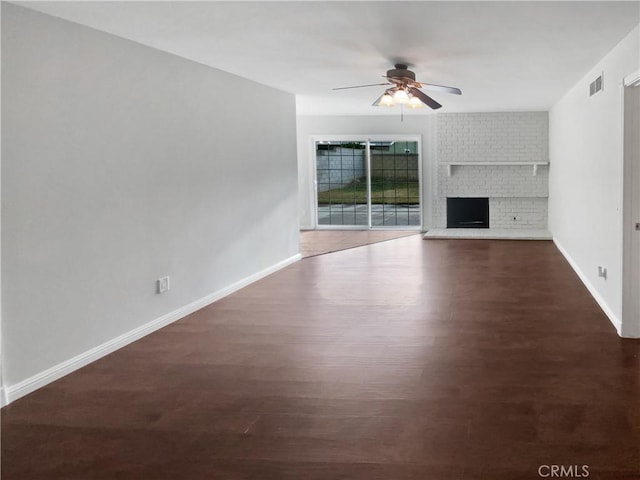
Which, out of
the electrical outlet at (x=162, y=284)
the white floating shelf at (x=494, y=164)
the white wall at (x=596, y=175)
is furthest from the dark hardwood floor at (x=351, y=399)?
the white floating shelf at (x=494, y=164)

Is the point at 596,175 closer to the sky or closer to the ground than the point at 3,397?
closer to the sky

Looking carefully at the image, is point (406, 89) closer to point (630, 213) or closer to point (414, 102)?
point (414, 102)

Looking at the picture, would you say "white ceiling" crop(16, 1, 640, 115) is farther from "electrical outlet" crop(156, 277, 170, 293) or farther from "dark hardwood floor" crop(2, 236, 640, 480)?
"dark hardwood floor" crop(2, 236, 640, 480)

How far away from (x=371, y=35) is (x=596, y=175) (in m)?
2.56

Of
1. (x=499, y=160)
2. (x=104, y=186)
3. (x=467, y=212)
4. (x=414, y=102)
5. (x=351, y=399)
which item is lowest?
(x=351, y=399)

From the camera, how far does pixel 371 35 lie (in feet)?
14.0

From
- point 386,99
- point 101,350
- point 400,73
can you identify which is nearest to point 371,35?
point 400,73

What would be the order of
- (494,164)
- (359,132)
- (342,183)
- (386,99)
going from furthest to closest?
(342,183), (359,132), (494,164), (386,99)

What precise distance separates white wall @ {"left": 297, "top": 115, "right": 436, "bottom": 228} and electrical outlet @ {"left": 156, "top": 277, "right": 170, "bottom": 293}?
710 cm

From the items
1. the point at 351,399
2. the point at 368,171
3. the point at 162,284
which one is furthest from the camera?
the point at 368,171

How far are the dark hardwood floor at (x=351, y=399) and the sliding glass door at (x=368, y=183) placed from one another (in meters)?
6.16

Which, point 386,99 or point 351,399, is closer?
point 351,399

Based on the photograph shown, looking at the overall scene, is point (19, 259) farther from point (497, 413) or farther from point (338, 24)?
point (497, 413)

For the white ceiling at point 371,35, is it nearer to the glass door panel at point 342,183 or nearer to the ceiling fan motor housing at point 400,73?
the ceiling fan motor housing at point 400,73
